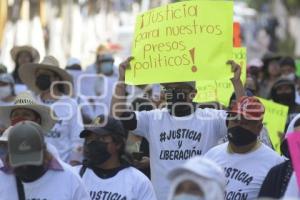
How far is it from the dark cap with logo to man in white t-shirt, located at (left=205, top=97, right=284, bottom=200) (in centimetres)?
148

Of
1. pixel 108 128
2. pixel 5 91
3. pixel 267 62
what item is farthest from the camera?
pixel 267 62

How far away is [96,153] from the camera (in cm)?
742

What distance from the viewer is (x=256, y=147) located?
292 inches

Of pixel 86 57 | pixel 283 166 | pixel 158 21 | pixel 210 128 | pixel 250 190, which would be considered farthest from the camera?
pixel 86 57

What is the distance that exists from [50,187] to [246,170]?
56.3 inches

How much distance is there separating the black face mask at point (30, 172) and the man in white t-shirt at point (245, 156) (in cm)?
140

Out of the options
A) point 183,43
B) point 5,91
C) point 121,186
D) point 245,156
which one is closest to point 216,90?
point 183,43

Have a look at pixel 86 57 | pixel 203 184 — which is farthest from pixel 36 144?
pixel 86 57

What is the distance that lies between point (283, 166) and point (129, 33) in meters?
21.0

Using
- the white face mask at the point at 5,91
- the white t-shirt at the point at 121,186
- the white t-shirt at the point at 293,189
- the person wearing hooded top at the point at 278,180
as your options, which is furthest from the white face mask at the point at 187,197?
the white face mask at the point at 5,91

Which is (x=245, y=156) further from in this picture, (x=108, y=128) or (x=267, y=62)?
(x=267, y=62)

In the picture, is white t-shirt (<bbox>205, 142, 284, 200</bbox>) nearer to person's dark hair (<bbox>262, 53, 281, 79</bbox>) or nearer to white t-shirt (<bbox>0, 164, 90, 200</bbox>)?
white t-shirt (<bbox>0, 164, 90, 200</bbox>)

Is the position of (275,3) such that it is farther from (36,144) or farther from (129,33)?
(36,144)

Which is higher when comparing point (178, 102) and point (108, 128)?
point (178, 102)
